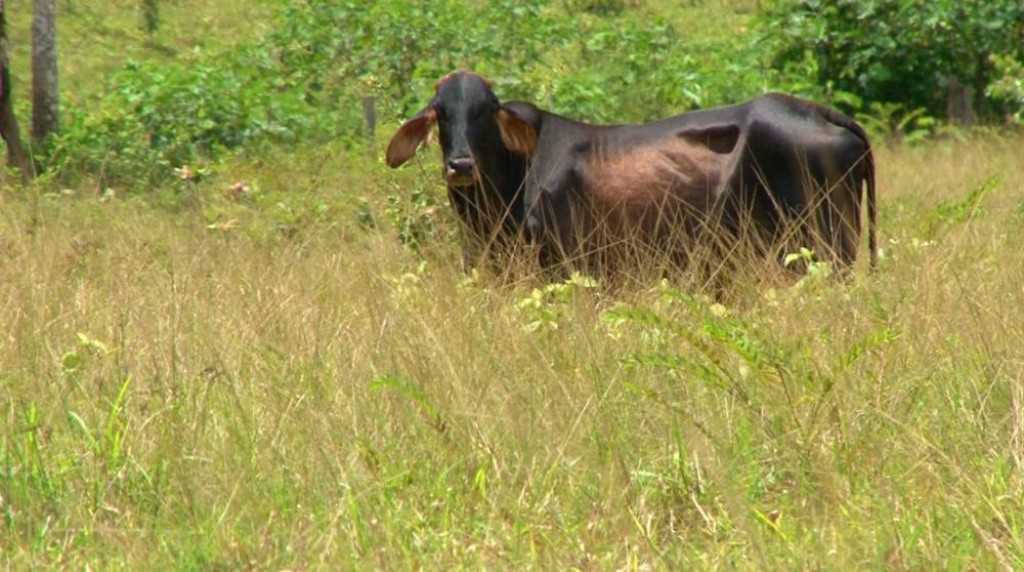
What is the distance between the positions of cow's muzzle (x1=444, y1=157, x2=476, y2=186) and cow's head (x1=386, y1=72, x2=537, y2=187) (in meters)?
0.22

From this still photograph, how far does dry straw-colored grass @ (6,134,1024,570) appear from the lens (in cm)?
321

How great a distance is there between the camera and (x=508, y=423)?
371 centimetres

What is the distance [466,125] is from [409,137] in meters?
0.23

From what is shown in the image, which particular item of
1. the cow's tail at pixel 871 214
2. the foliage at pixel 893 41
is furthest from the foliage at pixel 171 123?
the foliage at pixel 893 41

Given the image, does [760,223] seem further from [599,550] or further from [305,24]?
[305,24]

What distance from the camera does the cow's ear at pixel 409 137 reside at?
6508 millimetres

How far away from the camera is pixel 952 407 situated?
3.74 meters

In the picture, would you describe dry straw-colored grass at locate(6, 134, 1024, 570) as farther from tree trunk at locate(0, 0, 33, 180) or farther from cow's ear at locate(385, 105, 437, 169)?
tree trunk at locate(0, 0, 33, 180)

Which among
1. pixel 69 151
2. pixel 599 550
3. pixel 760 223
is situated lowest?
pixel 69 151

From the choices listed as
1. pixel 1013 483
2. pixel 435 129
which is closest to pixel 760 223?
pixel 435 129

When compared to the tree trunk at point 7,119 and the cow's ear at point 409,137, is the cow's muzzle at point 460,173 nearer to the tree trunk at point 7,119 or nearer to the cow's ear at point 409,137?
the cow's ear at point 409,137

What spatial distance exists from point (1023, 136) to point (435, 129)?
22.4 ft

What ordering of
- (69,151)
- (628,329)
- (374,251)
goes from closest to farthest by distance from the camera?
(628,329) → (374,251) → (69,151)

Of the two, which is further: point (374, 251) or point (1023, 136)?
point (1023, 136)
